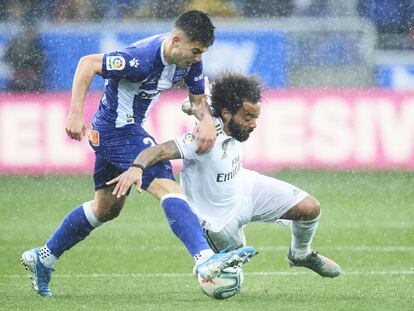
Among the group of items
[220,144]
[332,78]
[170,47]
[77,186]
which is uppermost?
[170,47]

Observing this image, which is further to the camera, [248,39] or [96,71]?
[248,39]

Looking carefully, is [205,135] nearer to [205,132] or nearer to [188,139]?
[205,132]

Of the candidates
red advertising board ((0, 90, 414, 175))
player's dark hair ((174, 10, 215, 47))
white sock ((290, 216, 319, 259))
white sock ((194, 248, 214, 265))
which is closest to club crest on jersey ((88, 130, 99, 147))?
player's dark hair ((174, 10, 215, 47))

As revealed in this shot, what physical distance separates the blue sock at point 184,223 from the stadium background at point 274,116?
9.17 ft

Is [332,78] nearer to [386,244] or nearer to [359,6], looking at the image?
[359,6]

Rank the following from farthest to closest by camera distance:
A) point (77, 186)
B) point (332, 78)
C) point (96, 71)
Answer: point (332, 78)
point (77, 186)
point (96, 71)

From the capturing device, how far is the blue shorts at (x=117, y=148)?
8.23 meters

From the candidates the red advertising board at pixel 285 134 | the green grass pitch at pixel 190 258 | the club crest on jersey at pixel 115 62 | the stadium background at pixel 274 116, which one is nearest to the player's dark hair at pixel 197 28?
the club crest on jersey at pixel 115 62

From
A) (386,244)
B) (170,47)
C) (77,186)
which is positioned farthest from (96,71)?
(77,186)

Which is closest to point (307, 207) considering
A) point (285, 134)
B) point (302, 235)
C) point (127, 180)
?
point (302, 235)

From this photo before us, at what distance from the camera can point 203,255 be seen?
24.7 feet

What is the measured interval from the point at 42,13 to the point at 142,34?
5.89ft

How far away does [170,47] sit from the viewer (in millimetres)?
8086

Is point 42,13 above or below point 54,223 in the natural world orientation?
above
